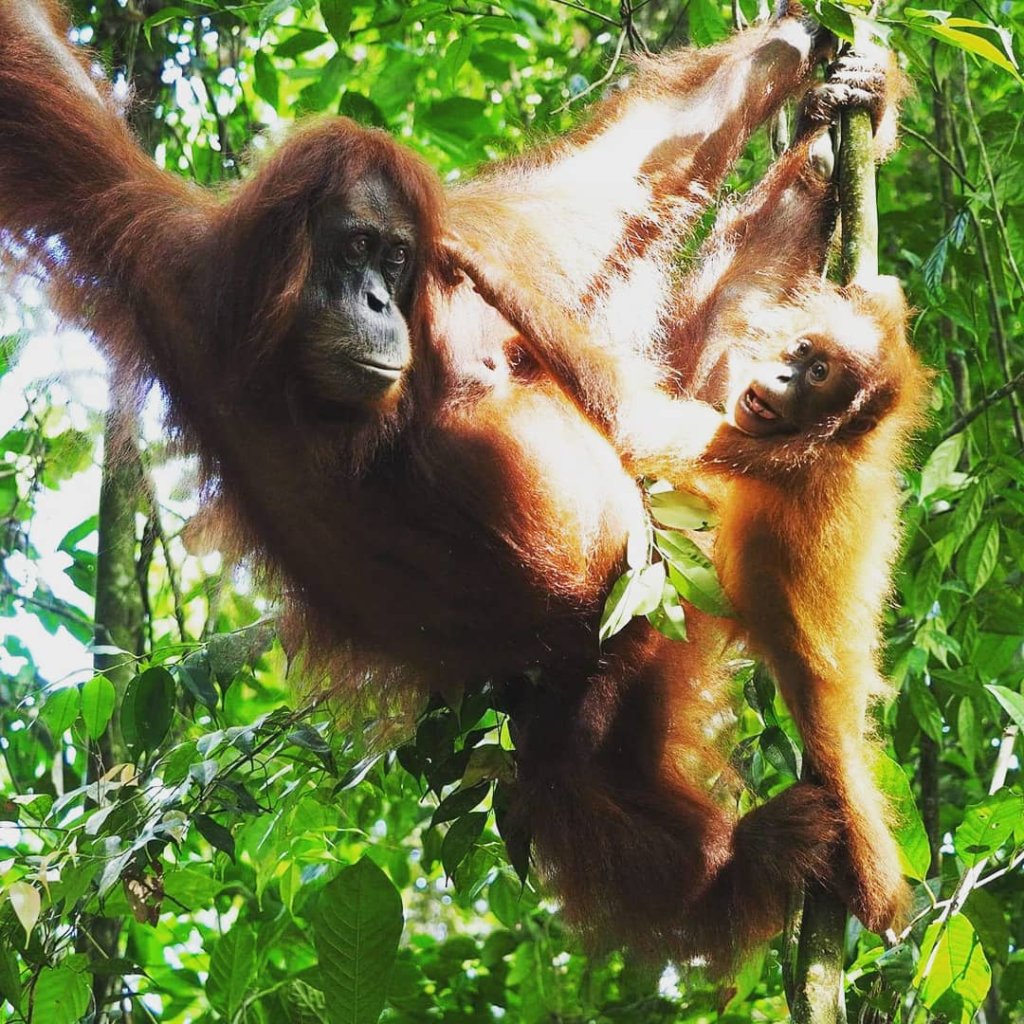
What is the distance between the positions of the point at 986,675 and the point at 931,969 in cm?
192

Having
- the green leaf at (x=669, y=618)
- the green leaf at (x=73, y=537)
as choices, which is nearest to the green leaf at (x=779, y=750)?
the green leaf at (x=669, y=618)

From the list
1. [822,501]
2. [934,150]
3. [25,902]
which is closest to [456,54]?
[934,150]

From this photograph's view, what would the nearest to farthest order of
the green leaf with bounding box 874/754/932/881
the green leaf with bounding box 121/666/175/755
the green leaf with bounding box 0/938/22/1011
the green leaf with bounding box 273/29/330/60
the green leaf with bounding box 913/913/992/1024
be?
the green leaf with bounding box 913/913/992/1024 → the green leaf with bounding box 0/938/22/1011 → the green leaf with bounding box 874/754/932/881 → the green leaf with bounding box 121/666/175/755 → the green leaf with bounding box 273/29/330/60

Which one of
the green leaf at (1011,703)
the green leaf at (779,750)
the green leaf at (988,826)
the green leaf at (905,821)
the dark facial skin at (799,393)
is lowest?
the green leaf at (905,821)

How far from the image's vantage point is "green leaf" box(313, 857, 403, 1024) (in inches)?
99.0

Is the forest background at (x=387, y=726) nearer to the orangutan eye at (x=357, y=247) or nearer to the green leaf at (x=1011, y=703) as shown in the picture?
the green leaf at (x=1011, y=703)

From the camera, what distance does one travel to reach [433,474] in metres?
2.92

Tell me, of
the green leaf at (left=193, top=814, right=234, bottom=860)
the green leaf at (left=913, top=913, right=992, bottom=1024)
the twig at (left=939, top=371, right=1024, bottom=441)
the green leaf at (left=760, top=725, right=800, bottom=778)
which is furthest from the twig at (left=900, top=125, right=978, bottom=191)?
the green leaf at (left=193, top=814, right=234, bottom=860)

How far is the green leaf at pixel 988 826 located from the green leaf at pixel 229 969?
1.65m

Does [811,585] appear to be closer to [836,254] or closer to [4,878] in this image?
[836,254]

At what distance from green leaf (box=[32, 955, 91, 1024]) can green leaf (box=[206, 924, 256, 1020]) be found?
0.46 meters

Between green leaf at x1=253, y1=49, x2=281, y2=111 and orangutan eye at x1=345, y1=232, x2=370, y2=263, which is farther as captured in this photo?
green leaf at x1=253, y1=49, x2=281, y2=111

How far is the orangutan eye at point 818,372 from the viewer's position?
9.63 feet

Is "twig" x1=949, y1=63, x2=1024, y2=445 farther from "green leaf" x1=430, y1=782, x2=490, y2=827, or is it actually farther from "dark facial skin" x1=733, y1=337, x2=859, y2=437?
"green leaf" x1=430, y1=782, x2=490, y2=827
